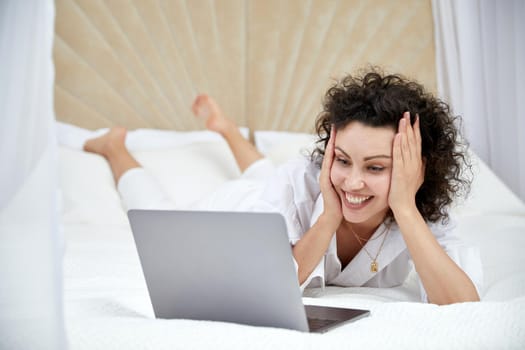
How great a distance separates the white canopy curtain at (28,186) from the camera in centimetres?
106

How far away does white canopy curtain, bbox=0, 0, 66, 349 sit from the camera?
1062 mm

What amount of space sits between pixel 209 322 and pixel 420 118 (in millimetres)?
837

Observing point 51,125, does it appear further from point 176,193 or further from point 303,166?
point 176,193

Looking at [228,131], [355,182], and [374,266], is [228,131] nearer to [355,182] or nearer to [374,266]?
[374,266]

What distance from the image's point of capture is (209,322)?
114 cm

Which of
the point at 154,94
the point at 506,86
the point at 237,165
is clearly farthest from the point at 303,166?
the point at 154,94

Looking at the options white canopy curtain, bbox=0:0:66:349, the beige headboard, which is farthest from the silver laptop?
the beige headboard

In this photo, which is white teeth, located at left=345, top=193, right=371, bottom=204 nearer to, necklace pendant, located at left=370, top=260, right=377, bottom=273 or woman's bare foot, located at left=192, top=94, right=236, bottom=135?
necklace pendant, located at left=370, top=260, right=377, bottom=273

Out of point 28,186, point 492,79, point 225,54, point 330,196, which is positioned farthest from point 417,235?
point 225,54

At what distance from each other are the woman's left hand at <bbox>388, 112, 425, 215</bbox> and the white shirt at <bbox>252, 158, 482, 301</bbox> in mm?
199

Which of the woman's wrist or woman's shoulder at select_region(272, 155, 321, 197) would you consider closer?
the woman's wrist

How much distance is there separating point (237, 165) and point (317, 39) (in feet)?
2.90

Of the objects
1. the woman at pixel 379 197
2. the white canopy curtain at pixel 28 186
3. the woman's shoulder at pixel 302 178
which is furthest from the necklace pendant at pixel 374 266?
the white canopy curtain at pixel 28 186

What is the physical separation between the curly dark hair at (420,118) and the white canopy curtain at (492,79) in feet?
0.52
